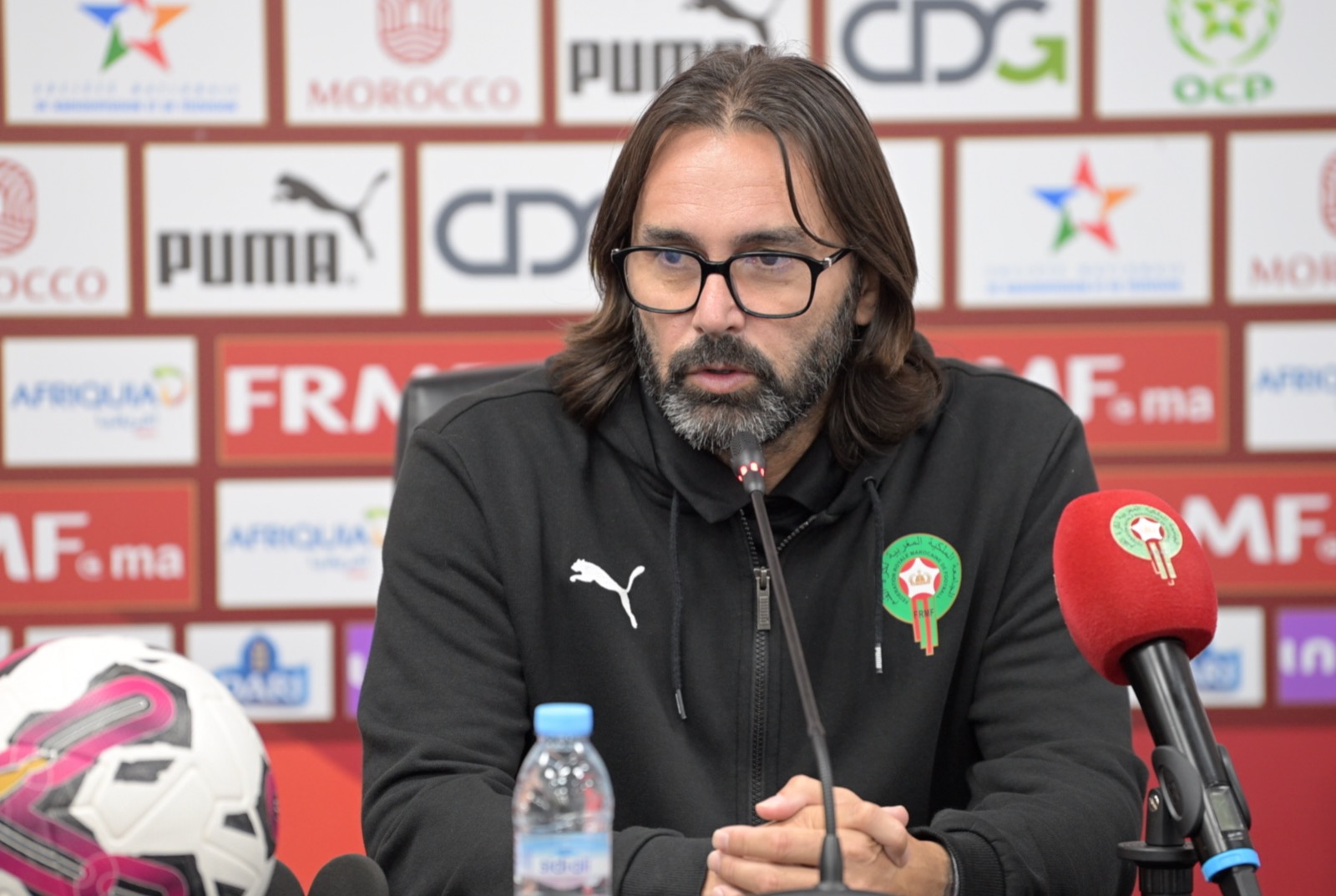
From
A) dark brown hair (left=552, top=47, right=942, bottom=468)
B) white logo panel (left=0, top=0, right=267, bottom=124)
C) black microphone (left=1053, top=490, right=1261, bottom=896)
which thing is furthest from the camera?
white logo panel (left=0, top=0, right=267, bottom=124)

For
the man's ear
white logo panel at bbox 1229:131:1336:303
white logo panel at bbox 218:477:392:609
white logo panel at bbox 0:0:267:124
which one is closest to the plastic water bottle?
the man's ear

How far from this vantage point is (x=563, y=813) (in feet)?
3.05

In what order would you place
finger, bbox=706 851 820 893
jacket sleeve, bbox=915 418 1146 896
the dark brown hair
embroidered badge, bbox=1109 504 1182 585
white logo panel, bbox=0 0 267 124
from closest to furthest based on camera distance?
embroidered badge, bbox=1109 504 1182 585 → finger, bbox=706 851 820 893 → jacket sleeve, bbox=915 418 1146 896 → the dark brown hair → white logo panel, bbox=0 0 267 124

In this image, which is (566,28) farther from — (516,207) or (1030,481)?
(1030,481)

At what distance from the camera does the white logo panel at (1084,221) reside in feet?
8.71

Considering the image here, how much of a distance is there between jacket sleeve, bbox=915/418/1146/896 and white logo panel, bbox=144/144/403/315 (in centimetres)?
157

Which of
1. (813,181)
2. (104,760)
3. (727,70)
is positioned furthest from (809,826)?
(727,70)

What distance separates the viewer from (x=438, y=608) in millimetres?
1330

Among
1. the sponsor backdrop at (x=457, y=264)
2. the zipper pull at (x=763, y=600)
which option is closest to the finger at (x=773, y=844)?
the zipper pull at (x=763, y=600)

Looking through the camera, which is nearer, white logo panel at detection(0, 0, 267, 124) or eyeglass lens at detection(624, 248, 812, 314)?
eyeglass lens at detection(624, 248, 812, 314)

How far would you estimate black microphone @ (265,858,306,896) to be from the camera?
0.93 m

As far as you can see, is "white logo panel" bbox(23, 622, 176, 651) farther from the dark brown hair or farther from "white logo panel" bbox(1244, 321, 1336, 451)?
"white logo panel" bbox(1244, 321, 1336, 451)

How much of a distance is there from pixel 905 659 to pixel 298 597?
5.15 feet

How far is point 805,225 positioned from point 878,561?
0.35 metres
